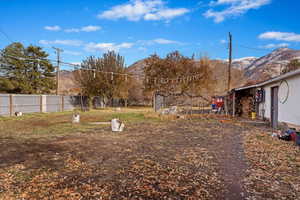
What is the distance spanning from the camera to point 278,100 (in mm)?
7504

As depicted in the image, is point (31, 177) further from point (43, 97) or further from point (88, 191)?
point (43, 97)

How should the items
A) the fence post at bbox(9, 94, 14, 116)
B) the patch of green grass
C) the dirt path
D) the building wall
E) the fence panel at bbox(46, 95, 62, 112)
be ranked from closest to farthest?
the dirt path
the building wall
the patch of green grass
the fence post at bbox(9, 94, 14, 116)
the fence panel at bbox(46, 95, 62, 112)

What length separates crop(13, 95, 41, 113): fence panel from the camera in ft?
41.9

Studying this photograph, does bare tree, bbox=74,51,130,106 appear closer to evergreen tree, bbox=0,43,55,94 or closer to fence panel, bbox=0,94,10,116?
evergreen tree, bbox=0,43,55,94

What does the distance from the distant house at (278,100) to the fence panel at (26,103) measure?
560 inches

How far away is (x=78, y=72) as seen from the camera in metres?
21.5

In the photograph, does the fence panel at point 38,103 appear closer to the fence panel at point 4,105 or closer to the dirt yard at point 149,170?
the fence panel at point 4,105

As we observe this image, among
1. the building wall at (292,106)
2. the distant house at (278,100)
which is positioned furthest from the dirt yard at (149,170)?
the distant house at (278,100)

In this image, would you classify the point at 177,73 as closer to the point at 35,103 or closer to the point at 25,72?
the point at 35,103

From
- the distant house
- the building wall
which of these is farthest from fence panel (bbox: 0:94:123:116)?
the building wall

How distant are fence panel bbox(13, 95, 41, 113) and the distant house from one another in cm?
1423

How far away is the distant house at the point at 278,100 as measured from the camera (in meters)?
6.07

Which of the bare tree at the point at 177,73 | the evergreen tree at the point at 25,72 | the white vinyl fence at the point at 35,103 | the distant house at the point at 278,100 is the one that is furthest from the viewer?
the bare tree at the point at 177,73

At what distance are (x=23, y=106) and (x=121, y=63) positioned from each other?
12.1 m
